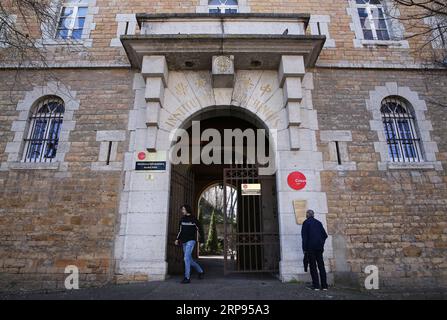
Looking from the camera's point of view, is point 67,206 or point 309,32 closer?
point 67,206

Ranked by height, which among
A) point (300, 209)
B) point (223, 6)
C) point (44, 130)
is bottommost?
point (300, 209)

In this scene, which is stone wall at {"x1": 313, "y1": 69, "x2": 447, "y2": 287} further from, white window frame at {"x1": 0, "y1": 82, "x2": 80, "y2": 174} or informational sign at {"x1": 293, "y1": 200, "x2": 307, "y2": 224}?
white window frame at {"x1": 0, "y1": 82, "x2": 80, "y2": 174}

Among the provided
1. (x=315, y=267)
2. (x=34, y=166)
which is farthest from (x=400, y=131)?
(x=34, y=166)

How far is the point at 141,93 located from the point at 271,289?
206 inches

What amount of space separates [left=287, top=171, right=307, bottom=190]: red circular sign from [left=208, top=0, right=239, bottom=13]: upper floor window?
16.3 ft

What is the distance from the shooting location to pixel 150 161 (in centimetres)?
635

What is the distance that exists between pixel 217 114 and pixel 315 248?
384 centimetres

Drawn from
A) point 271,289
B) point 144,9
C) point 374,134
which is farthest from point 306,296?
point 144,9

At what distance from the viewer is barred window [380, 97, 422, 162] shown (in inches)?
267

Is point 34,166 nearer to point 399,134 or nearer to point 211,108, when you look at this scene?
point 211,108

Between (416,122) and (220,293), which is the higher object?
A: (416,122)

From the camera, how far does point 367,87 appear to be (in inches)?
280

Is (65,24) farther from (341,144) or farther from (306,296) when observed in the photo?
(306,296)

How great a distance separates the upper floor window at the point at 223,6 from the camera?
7953 mm
